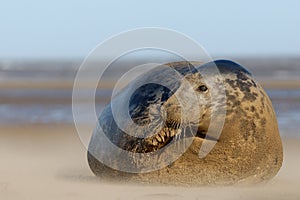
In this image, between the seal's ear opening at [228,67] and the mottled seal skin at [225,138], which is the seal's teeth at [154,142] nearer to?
the mottled seal skin at [225,138]

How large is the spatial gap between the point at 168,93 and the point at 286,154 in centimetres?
475

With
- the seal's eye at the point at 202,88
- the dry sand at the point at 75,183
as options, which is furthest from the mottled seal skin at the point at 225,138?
the dry sand at the point at 75,183

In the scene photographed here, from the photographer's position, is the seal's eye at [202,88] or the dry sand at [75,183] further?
the seal's eye at [202,88]

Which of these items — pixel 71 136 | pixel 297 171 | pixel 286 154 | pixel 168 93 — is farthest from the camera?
pixel 71 136

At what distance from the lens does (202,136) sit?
8.01 meters

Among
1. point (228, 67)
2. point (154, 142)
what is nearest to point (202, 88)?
point (228, 67)

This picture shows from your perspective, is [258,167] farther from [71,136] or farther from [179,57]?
[71,136]

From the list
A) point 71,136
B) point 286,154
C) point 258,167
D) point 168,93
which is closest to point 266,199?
point 258,167

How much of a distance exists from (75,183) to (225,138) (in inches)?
72.8

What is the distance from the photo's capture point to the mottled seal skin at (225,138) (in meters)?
8.03

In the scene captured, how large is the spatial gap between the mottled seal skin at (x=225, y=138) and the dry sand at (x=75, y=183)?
0.13 metres

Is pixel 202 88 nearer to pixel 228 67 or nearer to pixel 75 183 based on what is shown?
pixel 228 67

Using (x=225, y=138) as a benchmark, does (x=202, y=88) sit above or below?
above

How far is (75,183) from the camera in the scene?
28.7ft
